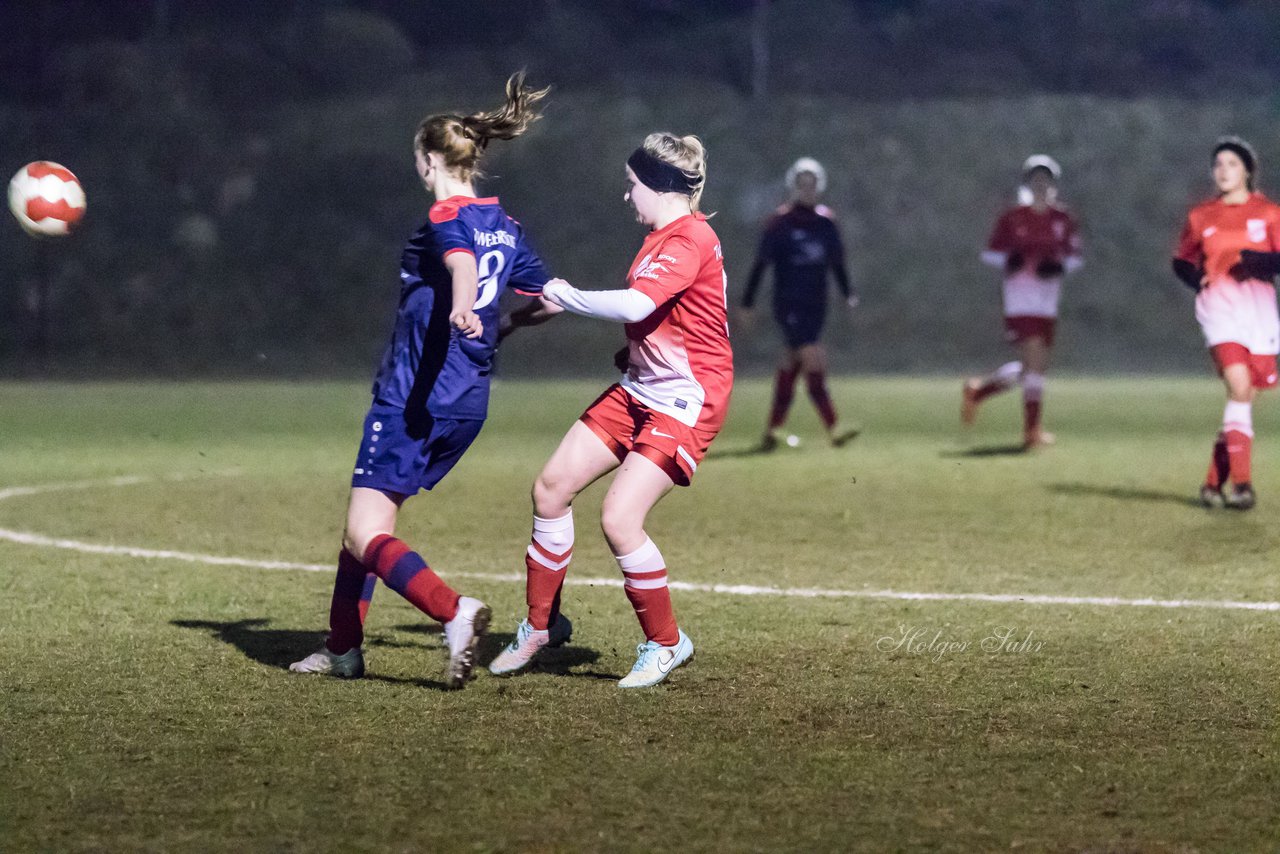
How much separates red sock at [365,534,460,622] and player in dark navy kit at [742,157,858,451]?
9260 millimetres

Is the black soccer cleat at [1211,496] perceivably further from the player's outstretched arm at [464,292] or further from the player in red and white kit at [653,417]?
the player's outstretched arm at [464,292]

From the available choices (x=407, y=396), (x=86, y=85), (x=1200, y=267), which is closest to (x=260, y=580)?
(x=407, y=396)

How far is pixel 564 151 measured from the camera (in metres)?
35.9

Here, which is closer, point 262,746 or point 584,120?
point 262,746

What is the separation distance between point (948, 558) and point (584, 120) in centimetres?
2950

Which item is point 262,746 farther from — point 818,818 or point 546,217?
point 546,217

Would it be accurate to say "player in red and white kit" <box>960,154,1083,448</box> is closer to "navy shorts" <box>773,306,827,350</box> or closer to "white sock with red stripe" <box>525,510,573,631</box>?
"navy shorts" <box>773,306,827,350</box>

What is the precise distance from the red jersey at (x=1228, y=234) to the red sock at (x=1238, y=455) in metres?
0.90

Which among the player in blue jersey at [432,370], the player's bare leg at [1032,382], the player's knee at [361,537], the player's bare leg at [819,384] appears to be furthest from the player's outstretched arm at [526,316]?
the player's bare leg at [1032,382]

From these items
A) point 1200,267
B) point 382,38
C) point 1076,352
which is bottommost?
point 1076,352

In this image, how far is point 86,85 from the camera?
38.0 meters

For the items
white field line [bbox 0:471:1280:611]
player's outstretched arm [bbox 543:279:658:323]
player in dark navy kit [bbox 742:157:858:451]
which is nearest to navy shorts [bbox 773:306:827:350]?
player in dark navy kit [bbox 742:157:858:451]

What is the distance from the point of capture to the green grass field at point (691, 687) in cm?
393

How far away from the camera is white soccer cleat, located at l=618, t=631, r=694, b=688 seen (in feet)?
17.6
